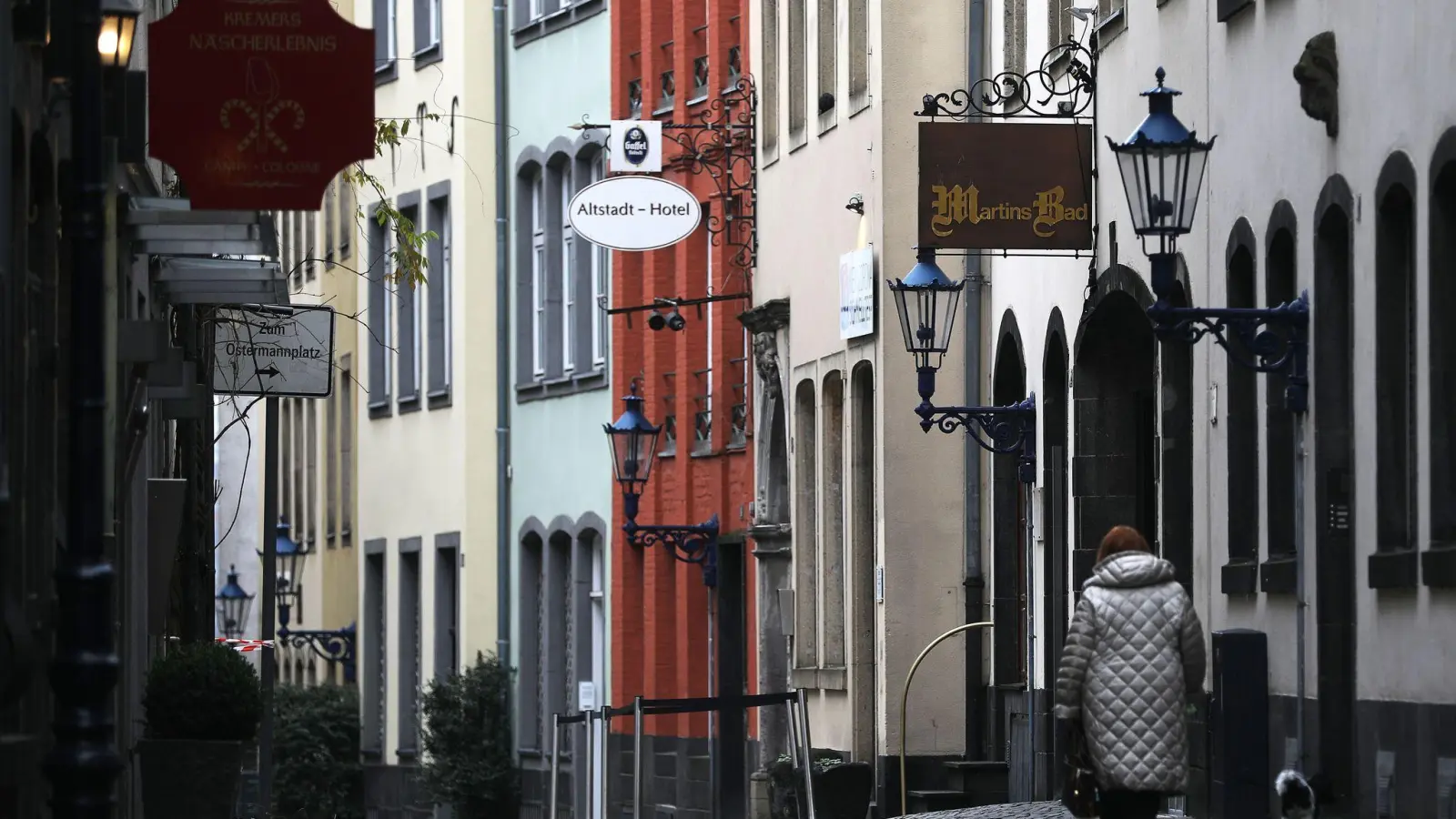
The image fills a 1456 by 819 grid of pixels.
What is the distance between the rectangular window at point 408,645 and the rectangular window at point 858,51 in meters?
15.8

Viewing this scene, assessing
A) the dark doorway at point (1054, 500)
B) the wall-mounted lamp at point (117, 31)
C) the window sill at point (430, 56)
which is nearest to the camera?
the wall-mounted lamp at point (117, 31)

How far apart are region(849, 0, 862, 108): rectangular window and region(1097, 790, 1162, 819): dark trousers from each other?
13912 mm

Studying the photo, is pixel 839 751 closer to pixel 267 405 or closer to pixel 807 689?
pixel 807 689

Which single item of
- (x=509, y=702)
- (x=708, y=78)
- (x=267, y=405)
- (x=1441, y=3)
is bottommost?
(x=509, y=702)

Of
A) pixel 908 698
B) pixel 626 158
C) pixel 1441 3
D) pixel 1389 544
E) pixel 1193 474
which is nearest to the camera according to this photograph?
pixel 1441 3

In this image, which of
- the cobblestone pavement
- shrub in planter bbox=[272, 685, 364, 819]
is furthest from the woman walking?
shrub in planter bbox=[272, 685, 364, 819]

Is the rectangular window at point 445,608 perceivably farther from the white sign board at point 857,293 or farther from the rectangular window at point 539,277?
the white sign board at point 857,293

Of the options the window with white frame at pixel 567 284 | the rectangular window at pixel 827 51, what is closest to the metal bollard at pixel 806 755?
the rectangular window at pixel 827 51

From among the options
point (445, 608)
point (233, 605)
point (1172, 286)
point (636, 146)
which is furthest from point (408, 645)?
point (1172, 286)

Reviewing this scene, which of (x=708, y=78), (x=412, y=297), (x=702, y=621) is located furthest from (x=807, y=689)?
(x=412, y=297)

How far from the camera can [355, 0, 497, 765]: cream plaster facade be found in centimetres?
4059

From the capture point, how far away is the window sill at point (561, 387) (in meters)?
37.4

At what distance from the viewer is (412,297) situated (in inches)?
1704

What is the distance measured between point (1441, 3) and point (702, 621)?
803 inches
